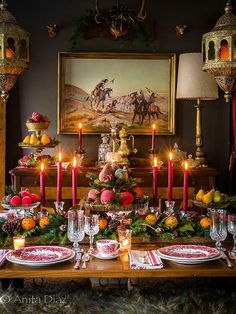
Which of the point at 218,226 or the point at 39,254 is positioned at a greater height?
the point at 218,226

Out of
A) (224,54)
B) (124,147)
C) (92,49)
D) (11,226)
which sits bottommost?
(11,226)

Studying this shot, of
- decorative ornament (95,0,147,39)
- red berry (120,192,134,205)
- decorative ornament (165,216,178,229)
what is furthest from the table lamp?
red berry (120,192,134,205)

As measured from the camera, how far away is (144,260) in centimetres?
214

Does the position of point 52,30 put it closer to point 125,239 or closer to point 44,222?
point 44,222

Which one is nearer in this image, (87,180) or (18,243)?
(18,243)

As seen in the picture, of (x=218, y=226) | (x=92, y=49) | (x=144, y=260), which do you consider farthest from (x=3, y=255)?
(x=92, y=49)

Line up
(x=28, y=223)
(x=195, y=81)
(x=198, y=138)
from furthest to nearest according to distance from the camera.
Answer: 1. (x=198, y=138)
2. (x=195, y=81)
3. (x=28, y=223)

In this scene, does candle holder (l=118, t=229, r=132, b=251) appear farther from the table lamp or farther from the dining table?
the table lamp

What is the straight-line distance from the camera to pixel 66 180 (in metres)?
4.43

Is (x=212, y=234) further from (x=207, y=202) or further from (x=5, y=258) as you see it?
(x=5, y=258)

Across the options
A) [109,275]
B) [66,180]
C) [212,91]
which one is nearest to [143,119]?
[212,91]

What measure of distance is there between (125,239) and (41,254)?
0.39 meters

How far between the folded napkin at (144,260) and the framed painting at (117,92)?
2.84 metres

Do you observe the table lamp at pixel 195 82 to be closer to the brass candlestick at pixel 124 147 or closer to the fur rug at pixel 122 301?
the brass candlestick at pixel 124 147
